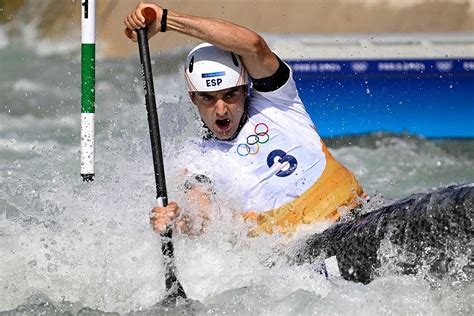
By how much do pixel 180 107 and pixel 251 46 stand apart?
108 cm

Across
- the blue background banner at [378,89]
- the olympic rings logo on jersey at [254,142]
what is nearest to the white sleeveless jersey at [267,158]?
the olympic rings logo on jersey at [254,142]

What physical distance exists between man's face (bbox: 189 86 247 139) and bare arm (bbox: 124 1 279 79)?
0.52 ft

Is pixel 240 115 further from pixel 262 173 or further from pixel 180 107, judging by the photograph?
pixel 180 107

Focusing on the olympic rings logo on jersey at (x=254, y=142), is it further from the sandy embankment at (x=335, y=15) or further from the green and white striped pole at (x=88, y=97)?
the sandy embankment at (x=335, y=15)

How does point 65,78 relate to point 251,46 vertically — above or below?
below

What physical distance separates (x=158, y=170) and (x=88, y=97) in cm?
77

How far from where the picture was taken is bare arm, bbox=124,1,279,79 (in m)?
4.52

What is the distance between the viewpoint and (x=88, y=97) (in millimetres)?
5023

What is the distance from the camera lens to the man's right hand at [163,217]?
4.29 meters

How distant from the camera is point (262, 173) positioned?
475cm

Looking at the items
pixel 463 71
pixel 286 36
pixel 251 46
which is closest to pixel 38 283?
pixel 251 46

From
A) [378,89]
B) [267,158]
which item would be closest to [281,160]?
[267,158]

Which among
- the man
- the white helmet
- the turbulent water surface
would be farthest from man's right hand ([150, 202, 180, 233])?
the white helmet

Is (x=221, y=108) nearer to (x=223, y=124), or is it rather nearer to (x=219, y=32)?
(x=223, y=124)
